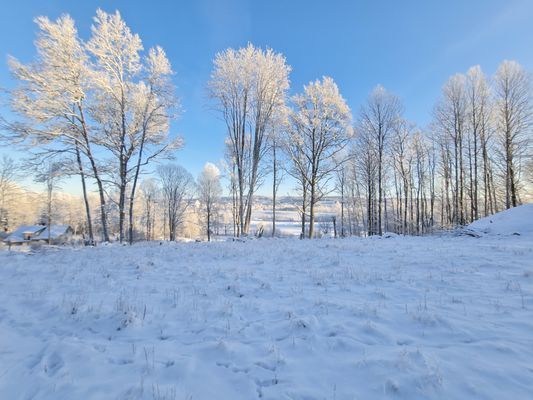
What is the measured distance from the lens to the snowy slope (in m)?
2.26

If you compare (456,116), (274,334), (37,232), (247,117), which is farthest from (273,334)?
(37,232)

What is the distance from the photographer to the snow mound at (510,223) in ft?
42.5

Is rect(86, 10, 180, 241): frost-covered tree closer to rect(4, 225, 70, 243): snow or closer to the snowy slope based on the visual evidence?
the snowy slope

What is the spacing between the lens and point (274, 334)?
3.37 m

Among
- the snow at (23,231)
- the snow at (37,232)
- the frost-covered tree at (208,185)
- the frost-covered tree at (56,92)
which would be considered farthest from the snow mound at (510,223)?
the snow at (23,231)

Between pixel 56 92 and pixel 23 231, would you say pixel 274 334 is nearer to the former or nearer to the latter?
pixel 56 92

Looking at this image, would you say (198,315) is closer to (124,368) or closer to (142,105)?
(124,368)

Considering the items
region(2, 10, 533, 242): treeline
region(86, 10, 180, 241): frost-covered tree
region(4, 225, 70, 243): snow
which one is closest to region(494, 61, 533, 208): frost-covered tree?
region(2, 10, 533, 242): treeline

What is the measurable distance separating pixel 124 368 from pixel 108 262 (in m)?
6.73

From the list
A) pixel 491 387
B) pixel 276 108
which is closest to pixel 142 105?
pixel 276 108

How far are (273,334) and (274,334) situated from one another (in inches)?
0.6

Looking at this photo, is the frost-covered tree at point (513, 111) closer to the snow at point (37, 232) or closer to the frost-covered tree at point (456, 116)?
the frost-covered tree at point (456, 116)

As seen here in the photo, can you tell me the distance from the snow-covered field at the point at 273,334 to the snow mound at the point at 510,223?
9.51 meters

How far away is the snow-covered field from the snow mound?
9.51m
